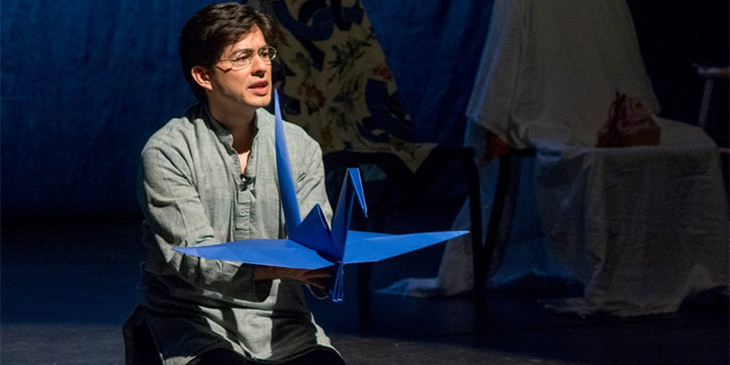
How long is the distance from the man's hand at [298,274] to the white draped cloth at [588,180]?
2106 millimetres

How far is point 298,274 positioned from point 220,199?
10.6 inches

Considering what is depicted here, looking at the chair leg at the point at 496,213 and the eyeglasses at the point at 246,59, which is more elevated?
the eyeglasses at the point at 246,59

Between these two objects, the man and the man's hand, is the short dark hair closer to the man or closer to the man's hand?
the man

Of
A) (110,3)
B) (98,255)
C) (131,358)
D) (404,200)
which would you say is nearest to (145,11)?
(110,3)

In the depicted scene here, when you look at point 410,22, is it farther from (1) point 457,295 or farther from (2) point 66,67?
(1) point 457,295

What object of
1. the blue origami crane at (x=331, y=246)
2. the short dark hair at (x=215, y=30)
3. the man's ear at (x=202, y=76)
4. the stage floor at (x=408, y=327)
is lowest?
the stage floor at (x=408, y=327)

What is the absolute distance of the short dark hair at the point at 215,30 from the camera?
191 cm

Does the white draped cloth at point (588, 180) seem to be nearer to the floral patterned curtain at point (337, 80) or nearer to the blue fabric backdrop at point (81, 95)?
the floral patterned curtain at point (337, 80)

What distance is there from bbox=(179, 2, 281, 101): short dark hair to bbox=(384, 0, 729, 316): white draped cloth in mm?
1988

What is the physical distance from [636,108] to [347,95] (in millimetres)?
936

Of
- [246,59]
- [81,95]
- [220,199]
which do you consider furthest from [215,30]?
[81,95]

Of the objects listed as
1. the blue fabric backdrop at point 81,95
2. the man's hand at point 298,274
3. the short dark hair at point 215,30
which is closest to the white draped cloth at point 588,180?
the blue fabric backdrop at point 81,95

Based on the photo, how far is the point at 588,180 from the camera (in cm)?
372

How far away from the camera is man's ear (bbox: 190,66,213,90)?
1.96 meters
